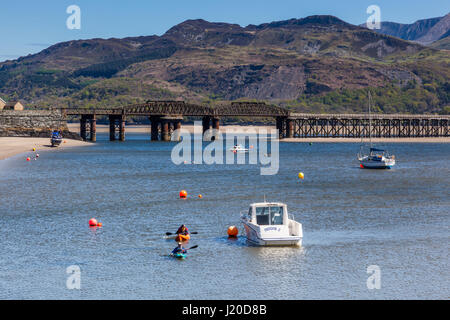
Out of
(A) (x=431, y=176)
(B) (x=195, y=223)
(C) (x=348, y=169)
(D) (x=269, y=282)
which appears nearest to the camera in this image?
(D) (x=269, y=282)

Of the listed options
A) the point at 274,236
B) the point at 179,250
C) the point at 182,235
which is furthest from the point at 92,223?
the point at 274,236

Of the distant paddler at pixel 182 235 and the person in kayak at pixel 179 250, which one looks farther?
the distant paddler at pixel 182 235

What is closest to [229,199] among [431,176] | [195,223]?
[195,223]

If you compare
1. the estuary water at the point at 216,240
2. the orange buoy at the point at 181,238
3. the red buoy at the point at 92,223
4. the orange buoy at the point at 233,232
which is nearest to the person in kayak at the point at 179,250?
the estuary water at the point at 216,240

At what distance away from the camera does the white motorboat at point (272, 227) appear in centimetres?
4694

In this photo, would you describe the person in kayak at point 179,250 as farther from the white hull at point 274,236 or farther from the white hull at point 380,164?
the white hull at point 380,164

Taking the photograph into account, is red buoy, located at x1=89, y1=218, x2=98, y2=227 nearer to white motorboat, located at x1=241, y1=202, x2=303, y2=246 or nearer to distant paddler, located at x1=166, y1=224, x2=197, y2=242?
distant paddler, located at x1=166, y1=224, x2=197, y2=242

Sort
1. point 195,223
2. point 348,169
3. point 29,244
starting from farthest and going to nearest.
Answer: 1. point 348,169
2. point 195,223
3. point 29,244

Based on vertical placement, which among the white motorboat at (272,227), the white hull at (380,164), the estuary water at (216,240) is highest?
the white hull at (380,164)

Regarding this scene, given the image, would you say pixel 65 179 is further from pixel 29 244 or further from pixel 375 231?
pixel 375 231

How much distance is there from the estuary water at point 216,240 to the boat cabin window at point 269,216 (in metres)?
2.22

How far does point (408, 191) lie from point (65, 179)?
165 feet

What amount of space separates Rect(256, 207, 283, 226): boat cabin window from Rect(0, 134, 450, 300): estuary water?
87.3 inches

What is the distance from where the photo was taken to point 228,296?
119ft
